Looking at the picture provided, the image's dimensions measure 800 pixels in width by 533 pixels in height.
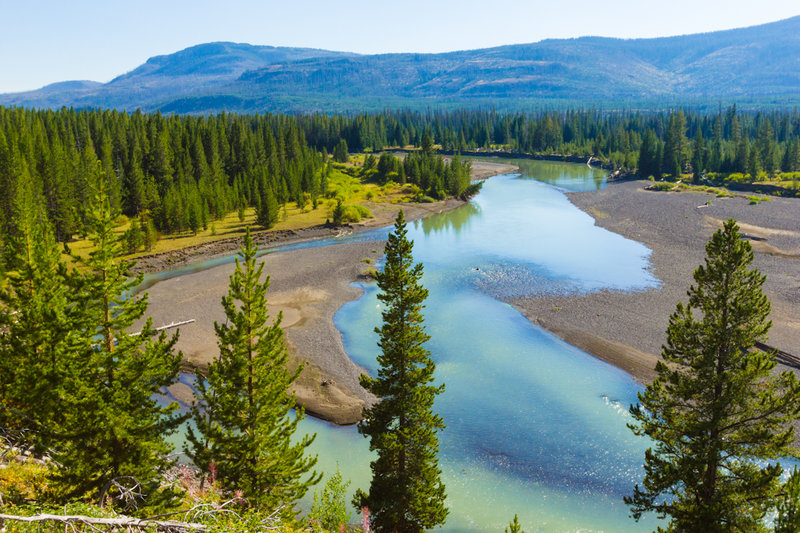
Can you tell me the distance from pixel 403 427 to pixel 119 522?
13.3 m

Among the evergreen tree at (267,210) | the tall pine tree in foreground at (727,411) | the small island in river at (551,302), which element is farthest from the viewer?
the evergreen tree at (267,210)

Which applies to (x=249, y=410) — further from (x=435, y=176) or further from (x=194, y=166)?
(x=435, y=176)

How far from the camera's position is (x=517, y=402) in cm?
→ 3866

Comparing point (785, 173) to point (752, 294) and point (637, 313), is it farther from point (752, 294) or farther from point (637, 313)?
point (752, 294)

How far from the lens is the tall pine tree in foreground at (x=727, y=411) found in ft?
60.6

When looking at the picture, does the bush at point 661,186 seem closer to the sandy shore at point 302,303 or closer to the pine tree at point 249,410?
the sandy shore at point 302,303

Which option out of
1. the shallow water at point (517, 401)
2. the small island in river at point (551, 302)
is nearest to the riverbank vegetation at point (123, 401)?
the shallow water at point (517, 401)

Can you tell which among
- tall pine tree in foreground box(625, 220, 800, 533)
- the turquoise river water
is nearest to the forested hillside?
the turquoise river water

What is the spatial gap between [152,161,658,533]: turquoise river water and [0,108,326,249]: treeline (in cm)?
4159

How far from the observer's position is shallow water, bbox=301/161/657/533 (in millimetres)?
29344

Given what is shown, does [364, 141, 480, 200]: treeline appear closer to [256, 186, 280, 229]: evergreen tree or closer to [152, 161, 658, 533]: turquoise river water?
[256, 186, 280, 229]: evergreen tree

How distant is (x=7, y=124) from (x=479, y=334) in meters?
113

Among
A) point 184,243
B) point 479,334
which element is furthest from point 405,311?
point 184,243

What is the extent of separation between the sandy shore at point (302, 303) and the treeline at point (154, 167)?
→ 40.4ft
